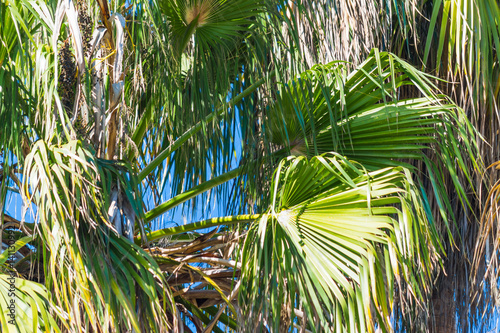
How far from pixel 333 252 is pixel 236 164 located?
1.40m

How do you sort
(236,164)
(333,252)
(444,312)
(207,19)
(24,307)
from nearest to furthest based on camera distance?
(24,307)
(333,252)
(207,19)
(444,312)
(236,164)

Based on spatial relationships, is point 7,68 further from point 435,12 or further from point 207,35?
point 435,12

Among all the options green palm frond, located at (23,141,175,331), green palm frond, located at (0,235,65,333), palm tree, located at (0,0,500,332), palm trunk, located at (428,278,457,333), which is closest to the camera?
green palm frond, located at (0,235,65,333)

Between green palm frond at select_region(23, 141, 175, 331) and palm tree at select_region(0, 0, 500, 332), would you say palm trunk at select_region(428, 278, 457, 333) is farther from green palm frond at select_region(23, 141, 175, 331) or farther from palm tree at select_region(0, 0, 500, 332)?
green palm frond at select_region(23, 141, 175, 331)

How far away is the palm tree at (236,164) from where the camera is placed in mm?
1995

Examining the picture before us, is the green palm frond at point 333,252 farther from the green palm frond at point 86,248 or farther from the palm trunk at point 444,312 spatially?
the palm trunk at point 444,312

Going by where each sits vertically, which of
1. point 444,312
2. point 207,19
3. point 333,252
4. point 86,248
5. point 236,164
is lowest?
point 444,312

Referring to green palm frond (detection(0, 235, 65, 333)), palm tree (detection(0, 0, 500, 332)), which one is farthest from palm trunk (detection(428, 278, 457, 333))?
green palm frond (detection(0, 235, 65, 333))

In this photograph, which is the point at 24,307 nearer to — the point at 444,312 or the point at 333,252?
the point at 333,252

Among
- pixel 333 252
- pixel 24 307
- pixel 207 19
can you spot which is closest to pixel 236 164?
pixel 207 19

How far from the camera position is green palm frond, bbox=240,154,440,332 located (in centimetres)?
205

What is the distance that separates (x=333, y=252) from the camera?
2.14 meters

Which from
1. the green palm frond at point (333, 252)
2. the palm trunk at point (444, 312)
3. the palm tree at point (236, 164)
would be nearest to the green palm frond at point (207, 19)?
the palm tree at point (236, 164)

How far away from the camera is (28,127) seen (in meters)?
2.31
